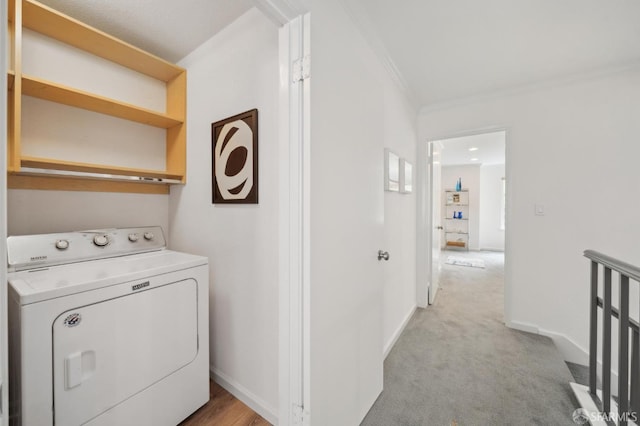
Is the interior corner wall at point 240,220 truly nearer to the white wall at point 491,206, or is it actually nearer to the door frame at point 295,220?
the door frame at point 295,220

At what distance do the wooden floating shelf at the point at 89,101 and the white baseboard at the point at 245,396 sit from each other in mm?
1899

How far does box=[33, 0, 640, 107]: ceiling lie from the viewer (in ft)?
4.92

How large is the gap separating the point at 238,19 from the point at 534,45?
218 centimetres

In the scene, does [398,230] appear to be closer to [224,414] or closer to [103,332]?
[224,414]

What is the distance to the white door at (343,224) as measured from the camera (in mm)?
1124

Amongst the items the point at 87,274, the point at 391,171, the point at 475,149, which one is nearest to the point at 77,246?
the point at 87,274

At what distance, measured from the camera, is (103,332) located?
1.10 meters

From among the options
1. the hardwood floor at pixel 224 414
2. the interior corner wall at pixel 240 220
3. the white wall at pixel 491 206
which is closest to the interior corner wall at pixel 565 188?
the interior corner wall at pixel 240 220

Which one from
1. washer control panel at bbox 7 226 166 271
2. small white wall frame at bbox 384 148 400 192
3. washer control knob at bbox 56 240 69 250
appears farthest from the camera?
small white wall frame at bbox 384 148 400 192

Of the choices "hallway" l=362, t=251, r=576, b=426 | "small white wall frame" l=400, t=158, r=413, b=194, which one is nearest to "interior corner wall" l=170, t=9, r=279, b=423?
"hallway" l=362, t=251, r=576, b=426

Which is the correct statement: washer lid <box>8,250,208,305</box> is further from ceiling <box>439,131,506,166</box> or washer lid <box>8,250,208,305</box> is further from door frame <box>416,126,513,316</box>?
ceiling <box>439,131,506,166</box>

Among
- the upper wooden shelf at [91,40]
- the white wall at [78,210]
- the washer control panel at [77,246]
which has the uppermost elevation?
the upper wooden shelf at [91,40]

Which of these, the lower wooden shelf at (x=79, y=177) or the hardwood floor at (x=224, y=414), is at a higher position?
the lower wooden shelf at (x=79, y=177)

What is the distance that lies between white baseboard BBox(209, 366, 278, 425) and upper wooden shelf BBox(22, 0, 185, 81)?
229cm
